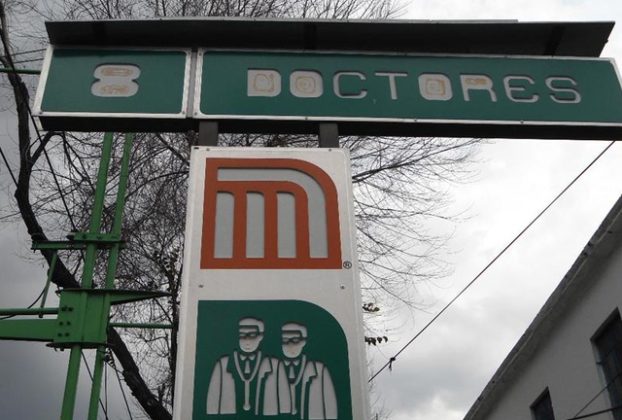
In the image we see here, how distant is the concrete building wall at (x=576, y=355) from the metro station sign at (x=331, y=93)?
8711mm

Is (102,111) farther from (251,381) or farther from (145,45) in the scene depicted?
(251,381)

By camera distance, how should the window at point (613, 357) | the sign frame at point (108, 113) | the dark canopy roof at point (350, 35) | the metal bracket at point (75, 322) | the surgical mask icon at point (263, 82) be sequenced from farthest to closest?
1. the window at point (613, 357)
2. the metal bracket at point (75, 322)
3. the dark canopy roof at point (350, 35)
4. the surgical mask icon at point (263, 82)
5. the sign frame at point (108, 113)

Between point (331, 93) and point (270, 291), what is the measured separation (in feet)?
3.43

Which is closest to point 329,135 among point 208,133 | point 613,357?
point 208,133

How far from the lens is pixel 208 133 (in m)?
2.81

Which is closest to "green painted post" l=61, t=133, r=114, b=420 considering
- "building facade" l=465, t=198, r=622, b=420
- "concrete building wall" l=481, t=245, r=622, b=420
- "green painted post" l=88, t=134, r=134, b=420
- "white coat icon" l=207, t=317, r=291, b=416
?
"green painted post" l=88, t=134, r=134, b=420

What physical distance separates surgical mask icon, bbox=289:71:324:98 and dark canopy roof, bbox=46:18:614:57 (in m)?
0.18

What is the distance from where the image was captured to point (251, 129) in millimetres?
2908

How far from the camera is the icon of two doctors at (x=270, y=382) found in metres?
2.11

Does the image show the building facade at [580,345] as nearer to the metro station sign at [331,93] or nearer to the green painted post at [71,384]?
the metro station sign at [331,93]

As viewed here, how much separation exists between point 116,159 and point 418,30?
731cm

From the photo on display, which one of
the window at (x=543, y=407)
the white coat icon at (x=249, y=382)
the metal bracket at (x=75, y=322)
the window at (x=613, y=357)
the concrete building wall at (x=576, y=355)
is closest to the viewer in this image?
the white coat icon at (x=249, y=382)

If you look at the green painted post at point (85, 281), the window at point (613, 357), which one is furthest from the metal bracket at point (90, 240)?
the window at point (613, 357)

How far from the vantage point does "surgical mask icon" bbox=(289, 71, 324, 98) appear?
9.61ft
